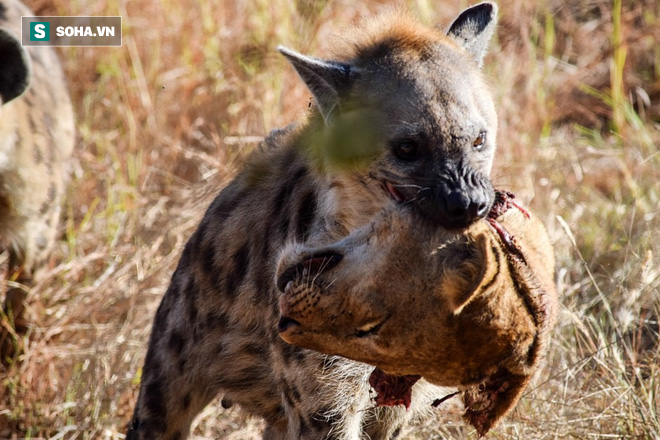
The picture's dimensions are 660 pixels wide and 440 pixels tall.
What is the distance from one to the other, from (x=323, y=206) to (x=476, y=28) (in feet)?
3.13

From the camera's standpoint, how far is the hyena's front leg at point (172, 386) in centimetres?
349

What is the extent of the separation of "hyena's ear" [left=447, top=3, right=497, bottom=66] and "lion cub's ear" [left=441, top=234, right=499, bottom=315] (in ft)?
4.79

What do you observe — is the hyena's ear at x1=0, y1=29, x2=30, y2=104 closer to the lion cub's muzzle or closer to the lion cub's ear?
the lion cub's muzzle

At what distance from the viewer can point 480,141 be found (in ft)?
9.72

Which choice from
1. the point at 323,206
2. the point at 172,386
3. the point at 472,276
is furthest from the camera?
the point at 172,386

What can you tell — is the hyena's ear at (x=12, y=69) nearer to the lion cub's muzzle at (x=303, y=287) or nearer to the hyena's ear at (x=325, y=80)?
the hyena's ear at (x=325, y=80)

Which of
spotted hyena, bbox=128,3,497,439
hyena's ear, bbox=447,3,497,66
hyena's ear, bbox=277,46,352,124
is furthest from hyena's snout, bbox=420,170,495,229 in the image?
hyena's ear, bbox=447,3,497,66

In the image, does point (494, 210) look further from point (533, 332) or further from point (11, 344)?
point (11, 344)

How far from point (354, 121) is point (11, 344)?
228cm

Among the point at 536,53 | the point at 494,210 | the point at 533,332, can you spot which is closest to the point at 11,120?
the point at 494,210

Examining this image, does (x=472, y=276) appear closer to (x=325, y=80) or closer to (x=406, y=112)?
(x=406, y=112)

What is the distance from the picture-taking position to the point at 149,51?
6109 millimetres

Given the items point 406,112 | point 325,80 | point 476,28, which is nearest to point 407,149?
point 406,112

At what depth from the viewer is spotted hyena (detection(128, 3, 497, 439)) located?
2887mm
